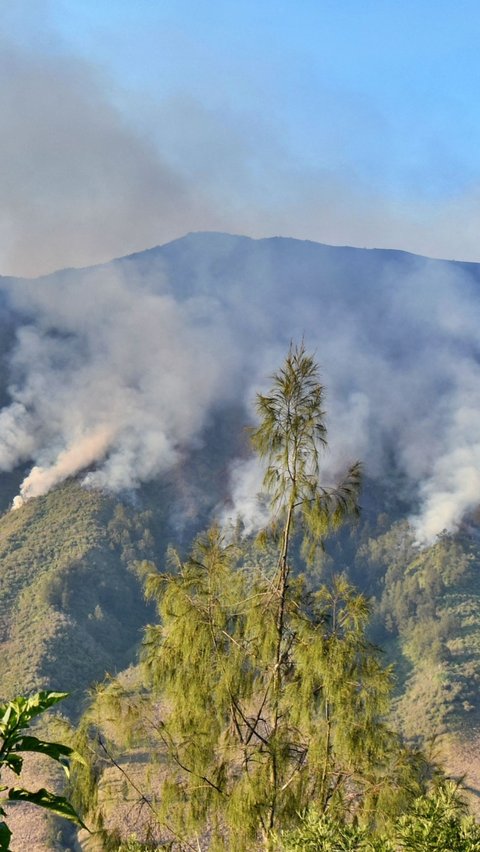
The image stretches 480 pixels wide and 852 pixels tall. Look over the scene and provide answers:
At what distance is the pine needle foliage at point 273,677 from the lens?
10.3 metres

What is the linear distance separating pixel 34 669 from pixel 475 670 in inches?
1989

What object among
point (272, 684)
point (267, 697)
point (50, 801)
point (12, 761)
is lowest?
point (50, 801)

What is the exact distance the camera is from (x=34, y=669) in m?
75.0

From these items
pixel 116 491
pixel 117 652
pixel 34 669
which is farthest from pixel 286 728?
pixel 116 491

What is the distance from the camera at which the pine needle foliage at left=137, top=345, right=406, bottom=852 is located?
10273 millimetres

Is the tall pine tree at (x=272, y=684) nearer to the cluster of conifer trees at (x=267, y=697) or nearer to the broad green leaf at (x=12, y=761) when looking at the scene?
the cluster of conifer trees at (x=267, y=697)

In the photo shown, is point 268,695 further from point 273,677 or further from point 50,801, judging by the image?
point 50,801

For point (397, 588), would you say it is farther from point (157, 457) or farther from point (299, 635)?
point (299, 635)

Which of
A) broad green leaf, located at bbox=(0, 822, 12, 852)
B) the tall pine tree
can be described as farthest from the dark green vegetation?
broad green leaf, located at bbox=(0, 822, 12, 852)

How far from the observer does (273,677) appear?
1062 centimetres

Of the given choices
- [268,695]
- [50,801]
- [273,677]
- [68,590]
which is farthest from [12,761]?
[68,590]

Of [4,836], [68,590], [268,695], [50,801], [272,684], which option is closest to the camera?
[4,836]

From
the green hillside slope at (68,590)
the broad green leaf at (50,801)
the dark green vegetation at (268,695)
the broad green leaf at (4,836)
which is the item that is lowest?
the broad green leaf at (4,836)

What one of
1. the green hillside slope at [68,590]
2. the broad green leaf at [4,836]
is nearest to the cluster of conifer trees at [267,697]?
the broad green leaf at [4,836]
